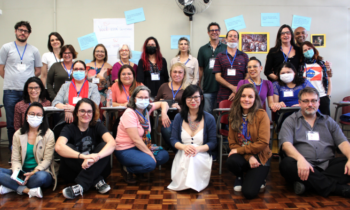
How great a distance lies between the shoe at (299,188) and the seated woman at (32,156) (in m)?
2.18

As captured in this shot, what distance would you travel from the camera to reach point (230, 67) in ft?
11.0

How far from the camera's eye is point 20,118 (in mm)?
2980

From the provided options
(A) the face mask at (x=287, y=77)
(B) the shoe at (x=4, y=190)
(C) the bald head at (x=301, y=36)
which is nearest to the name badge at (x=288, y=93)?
(A) the face mask at (x=287, y=77)

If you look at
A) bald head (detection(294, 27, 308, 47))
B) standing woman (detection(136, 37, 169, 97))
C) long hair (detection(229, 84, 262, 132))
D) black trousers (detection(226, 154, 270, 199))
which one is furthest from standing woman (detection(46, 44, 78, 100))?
bald head (detection(294, 27, 308, 47))

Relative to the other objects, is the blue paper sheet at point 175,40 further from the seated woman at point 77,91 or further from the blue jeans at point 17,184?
the blue jeans at point 17,184

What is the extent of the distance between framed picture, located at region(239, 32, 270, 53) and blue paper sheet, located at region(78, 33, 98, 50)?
261 cm

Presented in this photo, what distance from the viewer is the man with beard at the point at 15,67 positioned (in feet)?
10.8

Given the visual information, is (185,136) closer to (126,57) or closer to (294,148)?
(294,148)

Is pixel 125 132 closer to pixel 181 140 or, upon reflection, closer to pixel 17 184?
pixel 181 140

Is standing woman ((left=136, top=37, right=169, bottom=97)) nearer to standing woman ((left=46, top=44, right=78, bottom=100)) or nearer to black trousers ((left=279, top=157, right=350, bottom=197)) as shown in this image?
standing woman ((left=46, top=44, right=78, bottom=100))

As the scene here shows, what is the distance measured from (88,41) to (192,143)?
304 centimetres

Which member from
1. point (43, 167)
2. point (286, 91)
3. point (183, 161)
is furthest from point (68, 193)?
point (286, 91)

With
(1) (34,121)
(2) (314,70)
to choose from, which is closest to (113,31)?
(1) (34,121)

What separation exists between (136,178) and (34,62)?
2.31 m
